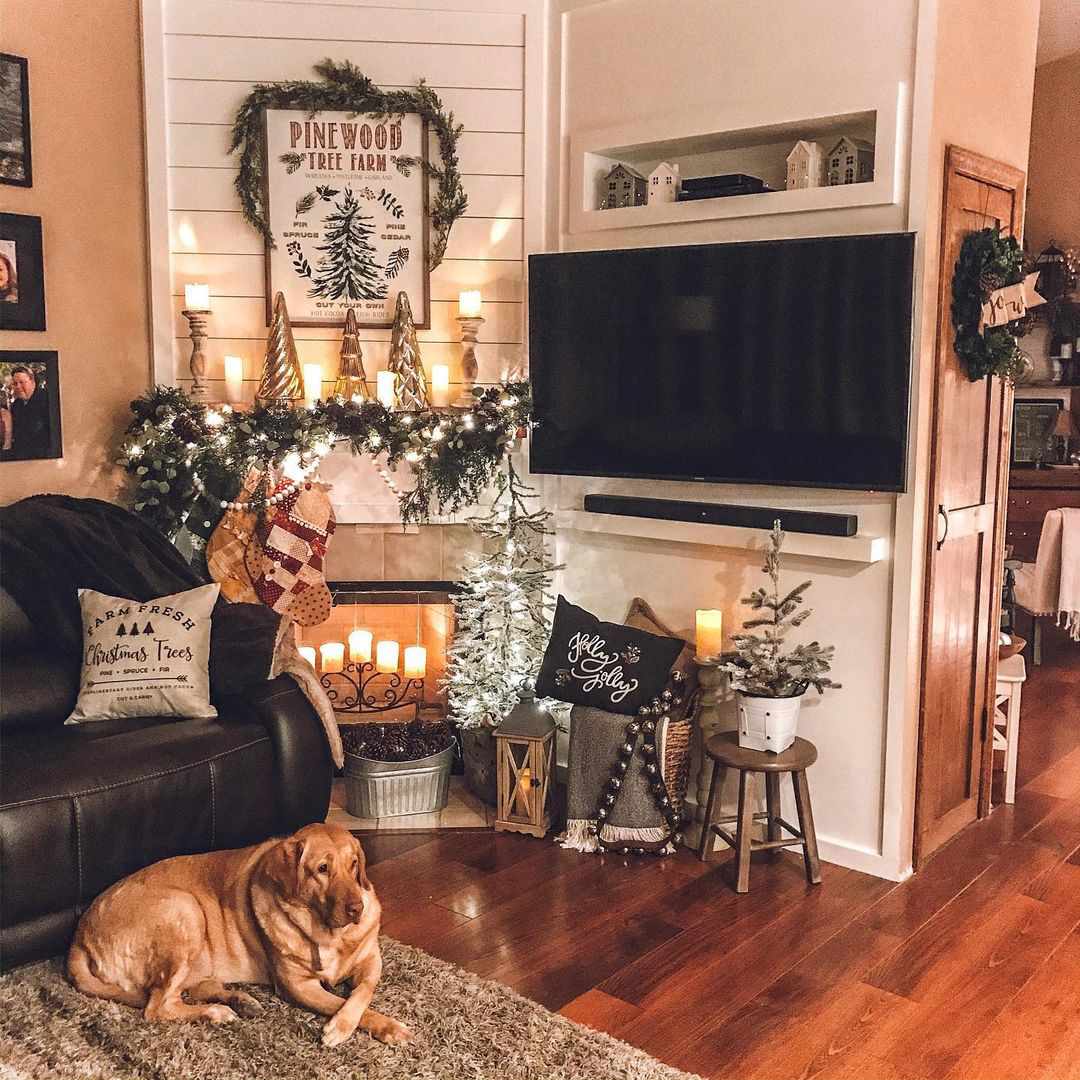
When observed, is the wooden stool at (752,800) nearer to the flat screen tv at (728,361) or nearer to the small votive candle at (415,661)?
the flat screen tv at (728,361)

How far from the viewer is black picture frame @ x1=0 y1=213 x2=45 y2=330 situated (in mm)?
3512

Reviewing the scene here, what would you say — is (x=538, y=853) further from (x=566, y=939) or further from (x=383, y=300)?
(x=383, y=300)

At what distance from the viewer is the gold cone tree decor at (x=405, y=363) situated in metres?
3.81

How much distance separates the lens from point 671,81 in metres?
3.58

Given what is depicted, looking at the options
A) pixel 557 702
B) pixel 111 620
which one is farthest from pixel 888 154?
pixel 111 620

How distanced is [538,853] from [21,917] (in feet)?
4.70

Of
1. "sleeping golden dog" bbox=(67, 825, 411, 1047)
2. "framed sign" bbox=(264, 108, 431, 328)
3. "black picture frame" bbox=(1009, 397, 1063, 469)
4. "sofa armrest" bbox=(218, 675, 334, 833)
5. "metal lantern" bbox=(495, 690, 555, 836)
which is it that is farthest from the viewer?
"black picture frame" bbox=(1009, 397, 1063, 469)

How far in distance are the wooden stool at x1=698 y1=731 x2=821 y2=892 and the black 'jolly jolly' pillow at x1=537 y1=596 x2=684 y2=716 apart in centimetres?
26

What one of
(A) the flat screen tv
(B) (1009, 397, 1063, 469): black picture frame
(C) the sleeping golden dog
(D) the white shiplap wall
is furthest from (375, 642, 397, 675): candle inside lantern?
(B) (1009, 397, 1063, 469): black picture frame

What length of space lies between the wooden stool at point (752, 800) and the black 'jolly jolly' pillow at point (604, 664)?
258mm

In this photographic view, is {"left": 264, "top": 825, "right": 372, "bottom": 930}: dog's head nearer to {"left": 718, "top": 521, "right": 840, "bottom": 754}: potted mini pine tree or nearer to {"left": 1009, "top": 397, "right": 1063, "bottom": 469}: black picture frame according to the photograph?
{"left": 718, "top": 521, "right": 840, "bottom": 754}: potted mini pine tree

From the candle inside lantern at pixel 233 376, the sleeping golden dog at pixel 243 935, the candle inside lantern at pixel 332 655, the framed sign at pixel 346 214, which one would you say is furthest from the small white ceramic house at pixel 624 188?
the sleeping golden dog at pixel 243 935

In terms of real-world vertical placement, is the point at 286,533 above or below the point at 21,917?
above

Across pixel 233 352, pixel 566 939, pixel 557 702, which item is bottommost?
pixel 566 939
